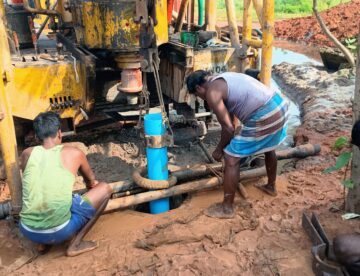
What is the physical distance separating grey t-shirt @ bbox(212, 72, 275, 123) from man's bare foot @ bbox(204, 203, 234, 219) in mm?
897

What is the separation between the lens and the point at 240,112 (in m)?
3.99

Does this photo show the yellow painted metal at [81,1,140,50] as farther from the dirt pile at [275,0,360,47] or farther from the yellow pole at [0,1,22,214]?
the dirt pile at [275,0,360,47]

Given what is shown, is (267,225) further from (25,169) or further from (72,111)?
(72,111)

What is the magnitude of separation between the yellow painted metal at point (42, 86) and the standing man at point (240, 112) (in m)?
1.69

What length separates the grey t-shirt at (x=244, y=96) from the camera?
3934mm

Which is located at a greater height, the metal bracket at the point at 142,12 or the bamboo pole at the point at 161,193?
the metal bracket at the point at 142,12

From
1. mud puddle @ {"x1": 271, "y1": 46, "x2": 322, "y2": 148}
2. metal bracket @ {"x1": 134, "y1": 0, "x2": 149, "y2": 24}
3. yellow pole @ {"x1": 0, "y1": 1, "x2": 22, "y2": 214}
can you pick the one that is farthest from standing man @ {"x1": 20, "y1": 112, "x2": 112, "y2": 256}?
mud puddle @ {"x1": 271, "y1": 46, "x2": 322, "y2": 148}

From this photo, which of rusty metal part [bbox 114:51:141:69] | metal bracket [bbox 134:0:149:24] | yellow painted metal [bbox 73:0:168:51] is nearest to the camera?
metal bracket [bbox 134:0:149:24]

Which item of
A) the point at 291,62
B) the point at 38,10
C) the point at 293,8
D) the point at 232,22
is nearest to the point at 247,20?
the point at 232,22

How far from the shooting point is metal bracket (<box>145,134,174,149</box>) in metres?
4.22

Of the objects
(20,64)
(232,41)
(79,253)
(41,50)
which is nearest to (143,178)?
(79,253)

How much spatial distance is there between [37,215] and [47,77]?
2.01 m

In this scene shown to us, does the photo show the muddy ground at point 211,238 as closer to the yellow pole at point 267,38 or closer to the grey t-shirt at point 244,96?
the grey t-shirt at point 244,96

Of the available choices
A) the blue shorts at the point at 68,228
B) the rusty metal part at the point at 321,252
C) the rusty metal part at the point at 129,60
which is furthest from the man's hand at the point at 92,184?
the rusty metal part at the point at 321,252
